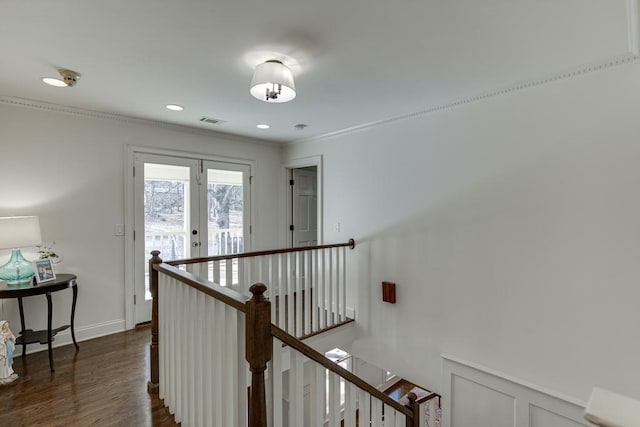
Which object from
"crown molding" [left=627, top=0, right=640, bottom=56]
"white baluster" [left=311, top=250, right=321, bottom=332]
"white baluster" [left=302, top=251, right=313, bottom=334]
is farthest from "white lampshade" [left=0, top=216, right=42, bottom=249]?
"crown molding" [left=627, top=0, right=640, bottom=56]

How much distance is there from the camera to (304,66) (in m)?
2.29

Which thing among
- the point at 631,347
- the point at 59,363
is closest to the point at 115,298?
the point at 59,363

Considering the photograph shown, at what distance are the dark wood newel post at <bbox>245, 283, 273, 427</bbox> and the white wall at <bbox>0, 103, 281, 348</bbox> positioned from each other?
3.03 metres

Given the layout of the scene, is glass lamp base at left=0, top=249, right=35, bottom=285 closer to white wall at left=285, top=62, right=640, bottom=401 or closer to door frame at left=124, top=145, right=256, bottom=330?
door frame at left=124, top=145, right=256, bottom=330

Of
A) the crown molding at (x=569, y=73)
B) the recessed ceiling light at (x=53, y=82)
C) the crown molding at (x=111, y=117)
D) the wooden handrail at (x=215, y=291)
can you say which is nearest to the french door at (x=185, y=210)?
the crown molding at (x=111, y=117)

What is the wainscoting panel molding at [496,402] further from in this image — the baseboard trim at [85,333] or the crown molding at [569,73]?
the baseboard trim at [85,333]

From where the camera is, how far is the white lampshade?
8.46ft

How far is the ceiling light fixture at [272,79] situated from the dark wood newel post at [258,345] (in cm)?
148

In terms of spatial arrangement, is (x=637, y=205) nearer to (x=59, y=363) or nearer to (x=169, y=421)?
(x=169, y=421)

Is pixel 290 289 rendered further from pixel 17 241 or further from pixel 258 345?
pixel 17 241

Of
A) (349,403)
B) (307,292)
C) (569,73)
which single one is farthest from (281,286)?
(569,73)

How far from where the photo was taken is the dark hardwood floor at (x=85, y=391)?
200cm

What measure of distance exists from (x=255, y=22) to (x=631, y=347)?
10.7 ft

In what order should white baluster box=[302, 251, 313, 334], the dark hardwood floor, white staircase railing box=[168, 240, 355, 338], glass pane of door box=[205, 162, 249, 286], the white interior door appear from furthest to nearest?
the white interior door
glass pane of door box=[205, 162, 249, 286]
white baluster box=[302, 251, 313, 334]
white staircase railing box=[168, 240, 355, 338]
the dark hardwood floor
